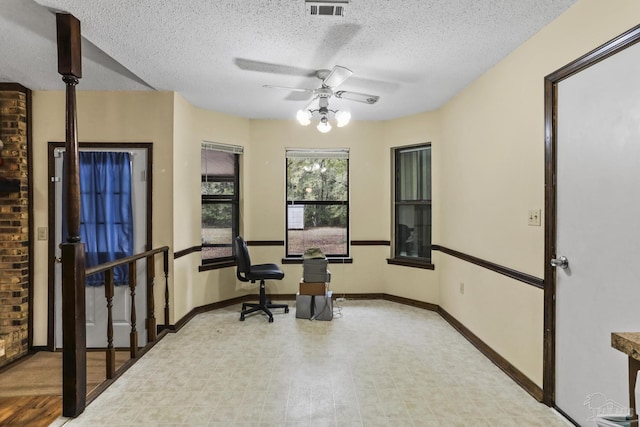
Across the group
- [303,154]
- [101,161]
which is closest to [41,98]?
[101,161]

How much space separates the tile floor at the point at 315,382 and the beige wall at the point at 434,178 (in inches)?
14.1

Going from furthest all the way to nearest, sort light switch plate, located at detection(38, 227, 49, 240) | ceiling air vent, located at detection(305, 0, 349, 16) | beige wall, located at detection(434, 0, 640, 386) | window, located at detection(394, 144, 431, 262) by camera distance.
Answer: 1. window, located at detection(394, 144, 431, 262)
2. light switch plate, located at detection(38, 227, 49, 240)
3. beige wall, located at detection(434, 0, 640, 386)
4. ceiling air vent, located at detection(305, 0, 349, 16)

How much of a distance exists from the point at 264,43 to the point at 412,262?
3.17 m

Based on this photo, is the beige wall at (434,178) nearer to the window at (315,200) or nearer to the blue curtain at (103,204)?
the window at (315,200)

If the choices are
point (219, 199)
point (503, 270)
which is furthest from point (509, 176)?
point (219, 199)

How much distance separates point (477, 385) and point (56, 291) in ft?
12.8


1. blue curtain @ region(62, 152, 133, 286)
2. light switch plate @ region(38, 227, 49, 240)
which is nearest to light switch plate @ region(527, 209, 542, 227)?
blue curtain @ region(62, 152, 133, 286)

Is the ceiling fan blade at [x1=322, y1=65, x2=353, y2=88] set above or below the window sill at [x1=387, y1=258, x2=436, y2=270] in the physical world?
above

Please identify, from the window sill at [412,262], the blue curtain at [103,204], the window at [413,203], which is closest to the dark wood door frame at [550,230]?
the window sill at [412,262]

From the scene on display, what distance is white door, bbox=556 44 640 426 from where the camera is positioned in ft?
5.63

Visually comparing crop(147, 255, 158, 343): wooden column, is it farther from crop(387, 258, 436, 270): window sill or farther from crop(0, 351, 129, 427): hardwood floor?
crop(387, 258, 436, 270): window sill

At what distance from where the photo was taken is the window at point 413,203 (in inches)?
180

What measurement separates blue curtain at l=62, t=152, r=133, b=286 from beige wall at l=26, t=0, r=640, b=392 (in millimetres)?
250

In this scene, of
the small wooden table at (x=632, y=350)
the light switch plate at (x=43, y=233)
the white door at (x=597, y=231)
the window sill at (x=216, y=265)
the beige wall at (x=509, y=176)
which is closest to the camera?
the small wooden table at (x=632, y=350)
